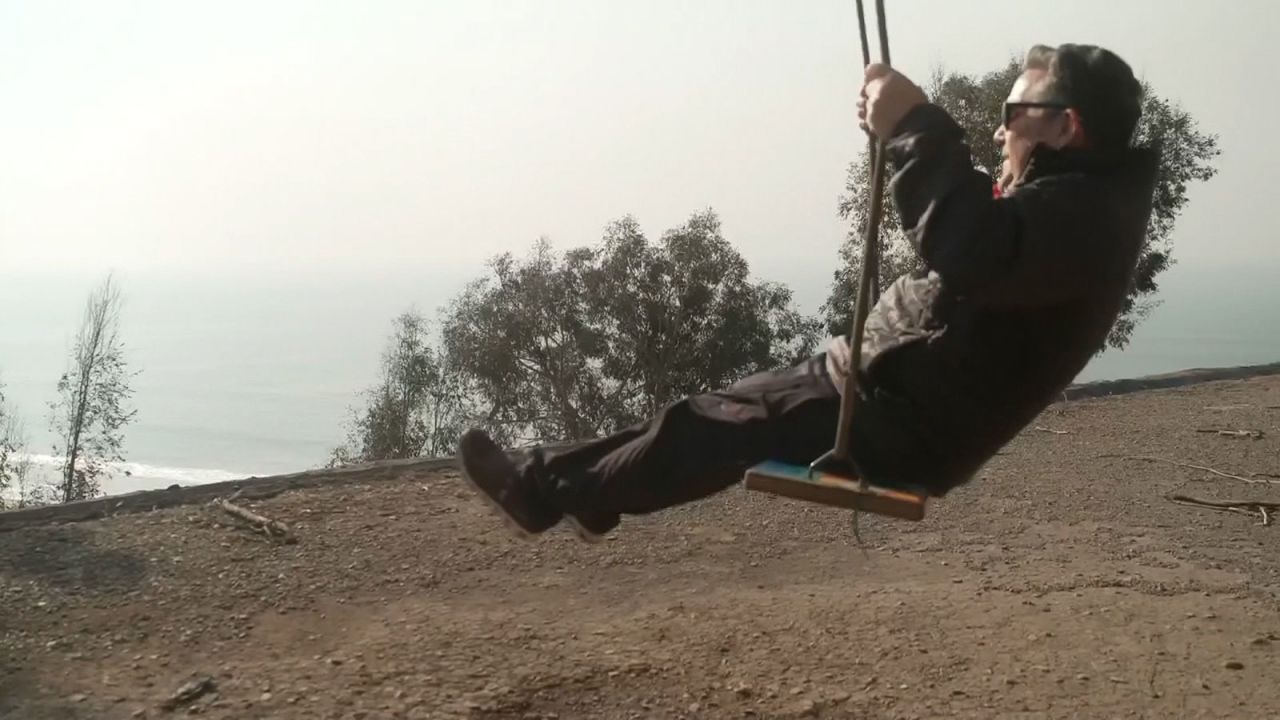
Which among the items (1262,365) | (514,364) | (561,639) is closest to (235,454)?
(514,364)

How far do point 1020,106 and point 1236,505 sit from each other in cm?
628

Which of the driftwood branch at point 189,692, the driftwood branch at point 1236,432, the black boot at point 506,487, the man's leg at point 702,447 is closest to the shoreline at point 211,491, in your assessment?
the driftwood branch at point 189,692

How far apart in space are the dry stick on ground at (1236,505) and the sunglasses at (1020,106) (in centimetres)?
603

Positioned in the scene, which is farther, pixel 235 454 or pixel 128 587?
pixel 235 454

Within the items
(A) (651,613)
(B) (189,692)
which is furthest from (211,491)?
(A) (651,613)

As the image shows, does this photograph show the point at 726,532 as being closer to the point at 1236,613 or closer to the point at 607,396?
the point at 1236,613

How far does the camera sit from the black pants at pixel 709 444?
317 centimetres

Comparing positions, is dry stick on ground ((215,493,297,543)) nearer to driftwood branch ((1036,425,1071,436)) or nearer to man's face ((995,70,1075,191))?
man's face ((995,70,1075,191))

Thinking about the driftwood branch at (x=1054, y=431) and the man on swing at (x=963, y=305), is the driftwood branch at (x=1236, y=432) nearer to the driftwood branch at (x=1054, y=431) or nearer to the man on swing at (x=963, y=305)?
the driftwood branch at (x=1054, y=431)

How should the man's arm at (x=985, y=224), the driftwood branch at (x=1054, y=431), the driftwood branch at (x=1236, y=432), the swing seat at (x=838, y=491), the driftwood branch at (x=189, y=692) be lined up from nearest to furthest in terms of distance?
the man's arm at (x=985, y=224)
the swing seat at (x=838, y=491)
the driftwood branch at (x=189, y=692)
the driftwood branch at (x=1236, y=432)
the driftwood branch at (x=1054, y=431)

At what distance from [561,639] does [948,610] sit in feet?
6.65

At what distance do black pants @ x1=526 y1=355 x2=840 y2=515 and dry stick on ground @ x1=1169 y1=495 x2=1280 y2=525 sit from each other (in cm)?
602

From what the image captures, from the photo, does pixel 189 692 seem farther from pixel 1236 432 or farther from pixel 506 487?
pixel 1236 432

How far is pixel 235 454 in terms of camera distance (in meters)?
55.0
